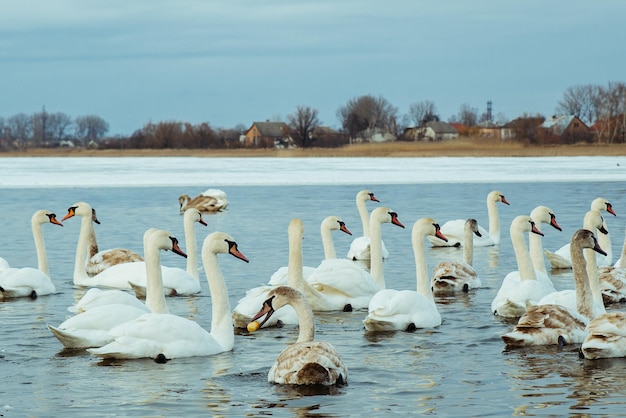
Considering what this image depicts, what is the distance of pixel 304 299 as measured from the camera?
7.07 metres

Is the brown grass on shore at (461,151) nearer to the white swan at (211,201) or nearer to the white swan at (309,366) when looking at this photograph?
the white swan at (211,201)

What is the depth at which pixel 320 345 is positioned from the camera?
21.7 feet

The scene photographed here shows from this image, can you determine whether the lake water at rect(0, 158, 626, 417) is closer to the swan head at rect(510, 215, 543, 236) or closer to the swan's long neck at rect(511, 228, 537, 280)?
the swan's long neck at rect(511, 228, 537, 280)

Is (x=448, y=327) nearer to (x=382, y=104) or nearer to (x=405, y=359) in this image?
(x=405, y=359)

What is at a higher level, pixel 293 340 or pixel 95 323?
pixel 95 323

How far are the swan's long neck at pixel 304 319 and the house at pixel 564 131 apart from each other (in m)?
61.4

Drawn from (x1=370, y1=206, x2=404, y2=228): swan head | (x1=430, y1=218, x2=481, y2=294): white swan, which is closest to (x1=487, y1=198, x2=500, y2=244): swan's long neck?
(x1=430, y1=218, x2=481, y2=294): white swan

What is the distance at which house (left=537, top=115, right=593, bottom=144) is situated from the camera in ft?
228

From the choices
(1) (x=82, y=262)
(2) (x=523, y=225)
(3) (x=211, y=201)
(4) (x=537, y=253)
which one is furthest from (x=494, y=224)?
(3) (x=211, y=201)

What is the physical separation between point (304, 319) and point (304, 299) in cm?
14

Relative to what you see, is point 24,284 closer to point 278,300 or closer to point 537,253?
point 278,300

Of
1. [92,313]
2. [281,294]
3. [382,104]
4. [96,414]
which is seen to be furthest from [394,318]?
[382,104]

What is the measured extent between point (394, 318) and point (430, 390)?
1.87 metres

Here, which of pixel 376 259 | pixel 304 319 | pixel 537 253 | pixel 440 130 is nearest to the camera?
pixel 304 319
